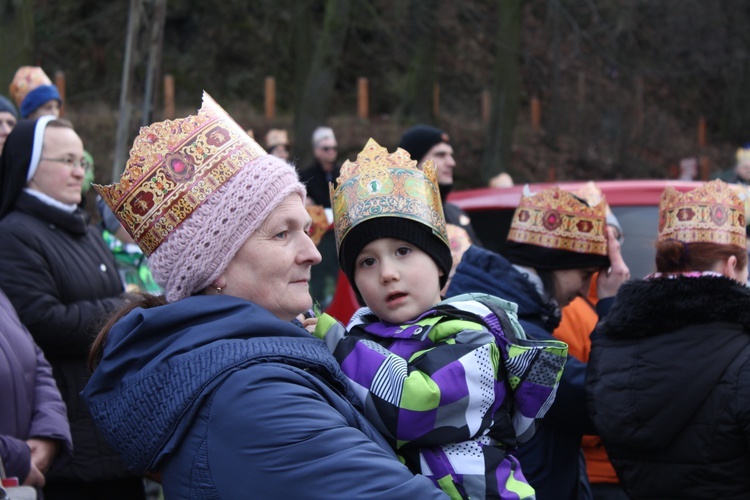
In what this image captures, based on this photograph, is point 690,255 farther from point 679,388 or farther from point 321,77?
point 321,77

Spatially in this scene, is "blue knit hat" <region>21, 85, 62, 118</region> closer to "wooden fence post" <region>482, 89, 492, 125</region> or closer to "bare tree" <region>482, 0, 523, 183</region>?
"bare tree" <region>482, 0, 523, 183</region>

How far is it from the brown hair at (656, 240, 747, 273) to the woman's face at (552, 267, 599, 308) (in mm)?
373

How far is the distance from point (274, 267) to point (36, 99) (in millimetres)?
4391

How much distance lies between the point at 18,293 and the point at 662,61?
3152cm

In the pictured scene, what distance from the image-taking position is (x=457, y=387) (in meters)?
2.35

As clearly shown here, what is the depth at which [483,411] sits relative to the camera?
2.42m

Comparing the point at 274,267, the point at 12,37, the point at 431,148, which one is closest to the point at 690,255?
the point at 274,267

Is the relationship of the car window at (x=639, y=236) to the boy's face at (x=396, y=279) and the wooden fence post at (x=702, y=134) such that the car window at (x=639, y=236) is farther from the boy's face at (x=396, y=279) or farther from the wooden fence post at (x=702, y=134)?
the wooden fence post at (x=702, y=134)

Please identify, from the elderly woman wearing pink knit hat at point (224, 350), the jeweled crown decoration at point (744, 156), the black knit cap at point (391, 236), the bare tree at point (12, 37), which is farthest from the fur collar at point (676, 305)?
the bare tree at point (12, 37)

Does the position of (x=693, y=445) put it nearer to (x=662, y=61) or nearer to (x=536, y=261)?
(x=536, y=261)

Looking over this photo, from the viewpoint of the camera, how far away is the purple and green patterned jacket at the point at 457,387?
7.61 ft

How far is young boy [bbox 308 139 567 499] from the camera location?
234cm

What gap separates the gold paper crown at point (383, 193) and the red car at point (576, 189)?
2.24 m

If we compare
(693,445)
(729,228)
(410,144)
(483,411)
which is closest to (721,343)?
(693,445)
